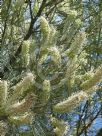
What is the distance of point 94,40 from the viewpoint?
4.71 m

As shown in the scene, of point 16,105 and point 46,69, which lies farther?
point 46,69

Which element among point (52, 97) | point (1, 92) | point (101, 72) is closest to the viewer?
point (1, 92)

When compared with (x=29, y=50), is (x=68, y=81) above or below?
below

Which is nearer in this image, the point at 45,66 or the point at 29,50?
the point at 29,50

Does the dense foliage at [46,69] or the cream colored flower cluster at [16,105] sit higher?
the dense foliage at [46,69]

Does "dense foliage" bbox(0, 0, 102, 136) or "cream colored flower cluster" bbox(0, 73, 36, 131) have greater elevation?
"dense foliage" bbox(0, 0, 102, 136)

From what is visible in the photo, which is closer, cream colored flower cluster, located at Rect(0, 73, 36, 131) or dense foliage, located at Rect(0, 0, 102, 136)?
cream colored flower cluster, located at Rect(0, 73, 36, 131)

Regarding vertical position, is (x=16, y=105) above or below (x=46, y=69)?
below

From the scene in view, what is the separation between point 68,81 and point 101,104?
116 cm

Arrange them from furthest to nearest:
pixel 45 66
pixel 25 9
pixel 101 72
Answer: pixel 25 9 → pixel 45 66 → pixel 101 72

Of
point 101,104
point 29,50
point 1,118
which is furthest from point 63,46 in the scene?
point 1,118

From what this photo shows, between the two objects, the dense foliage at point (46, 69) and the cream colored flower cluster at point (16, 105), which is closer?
the cream colored flower cluster at point (16, 105)

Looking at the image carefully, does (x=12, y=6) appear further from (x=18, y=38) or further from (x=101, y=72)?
(x=101, y=72)

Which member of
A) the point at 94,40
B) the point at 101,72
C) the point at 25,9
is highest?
the point at 25,9
